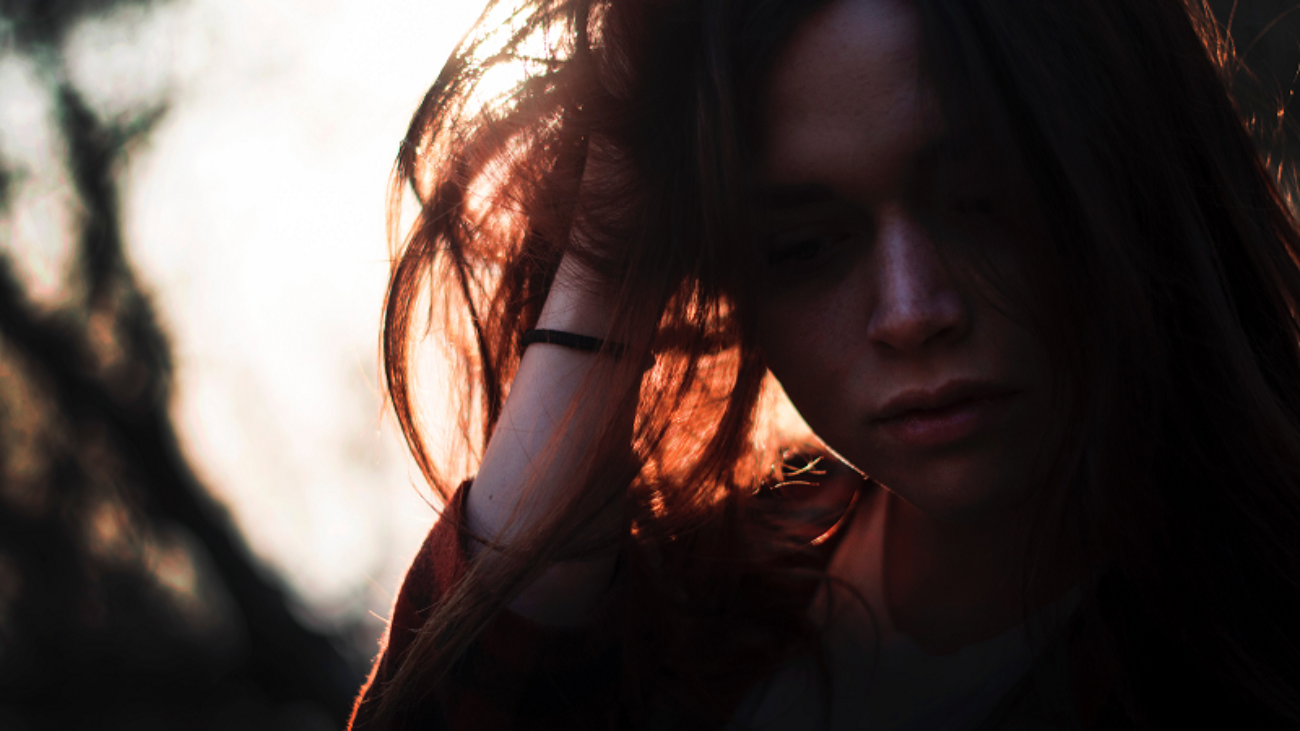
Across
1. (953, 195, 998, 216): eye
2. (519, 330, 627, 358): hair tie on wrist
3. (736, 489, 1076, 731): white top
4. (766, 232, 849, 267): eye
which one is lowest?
(736, 489, 1076, 731): white top

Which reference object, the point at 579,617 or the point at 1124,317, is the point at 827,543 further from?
the point at 1124,317

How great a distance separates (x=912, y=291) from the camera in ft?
2.89

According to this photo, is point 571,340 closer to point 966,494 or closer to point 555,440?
point 555,440

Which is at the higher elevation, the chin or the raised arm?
the raised arm

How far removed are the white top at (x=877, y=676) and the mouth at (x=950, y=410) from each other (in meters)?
0.37

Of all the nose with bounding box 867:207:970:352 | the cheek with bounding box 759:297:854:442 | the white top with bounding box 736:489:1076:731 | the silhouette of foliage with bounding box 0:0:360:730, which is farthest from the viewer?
the silhouette of foliage with bounding box 0:0:360:730

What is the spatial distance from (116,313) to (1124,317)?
3642 millimetres

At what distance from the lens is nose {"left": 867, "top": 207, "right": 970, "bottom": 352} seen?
875 mm

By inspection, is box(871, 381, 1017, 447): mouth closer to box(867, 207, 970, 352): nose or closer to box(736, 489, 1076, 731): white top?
box(867, 207, 970, 352): nose

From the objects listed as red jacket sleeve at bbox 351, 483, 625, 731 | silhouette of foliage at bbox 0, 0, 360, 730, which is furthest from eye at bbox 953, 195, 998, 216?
silhouette of foliage at bbox 0, 0, 360, 730

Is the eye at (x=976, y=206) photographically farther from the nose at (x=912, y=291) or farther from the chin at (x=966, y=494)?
the chin at (x=966, y=494)

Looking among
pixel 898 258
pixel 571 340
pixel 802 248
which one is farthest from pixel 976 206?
pixel 571 340

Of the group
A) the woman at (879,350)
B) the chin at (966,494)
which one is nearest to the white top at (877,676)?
the woman at (879,350)

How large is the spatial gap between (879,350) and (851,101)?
31 centimetres
